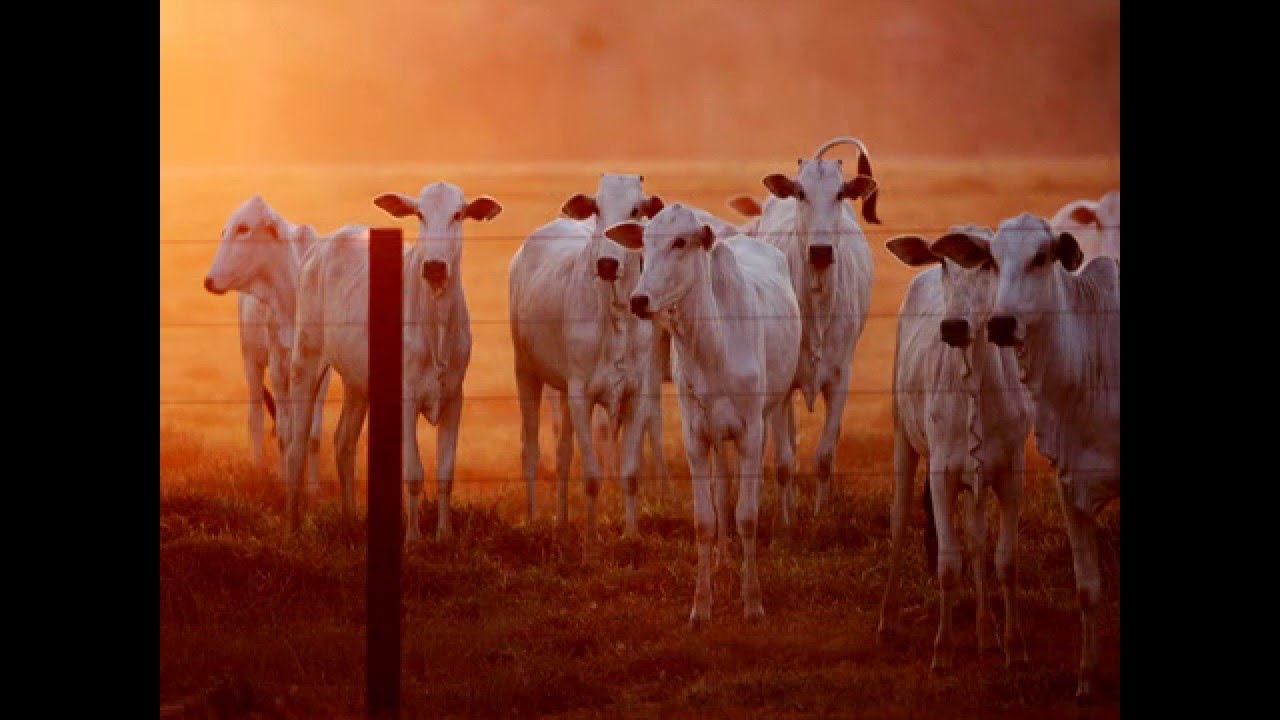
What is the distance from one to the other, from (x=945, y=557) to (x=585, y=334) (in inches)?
111

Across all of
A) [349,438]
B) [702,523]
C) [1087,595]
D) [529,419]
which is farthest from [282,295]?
[1087,595]

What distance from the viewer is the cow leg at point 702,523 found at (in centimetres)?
868

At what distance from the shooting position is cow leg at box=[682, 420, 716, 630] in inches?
342

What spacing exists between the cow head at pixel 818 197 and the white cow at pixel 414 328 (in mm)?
1514

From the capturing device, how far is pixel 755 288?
938 centimetres

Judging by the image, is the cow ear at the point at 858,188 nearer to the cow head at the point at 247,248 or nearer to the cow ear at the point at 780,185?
the cow ear at the point at 780,185

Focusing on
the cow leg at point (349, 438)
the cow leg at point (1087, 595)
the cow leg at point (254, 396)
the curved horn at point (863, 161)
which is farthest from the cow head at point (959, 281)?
the cow leg at point (254, 396)

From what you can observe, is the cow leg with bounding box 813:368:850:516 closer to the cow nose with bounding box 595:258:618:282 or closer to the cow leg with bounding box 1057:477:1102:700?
the cow nose with bounding box 595:258:618:282

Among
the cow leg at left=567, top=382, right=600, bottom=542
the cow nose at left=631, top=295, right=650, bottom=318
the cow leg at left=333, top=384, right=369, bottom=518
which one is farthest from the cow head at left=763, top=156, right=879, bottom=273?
the cow leg at left=333, top=384, right=369, bottom=518

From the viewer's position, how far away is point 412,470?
10.1 m

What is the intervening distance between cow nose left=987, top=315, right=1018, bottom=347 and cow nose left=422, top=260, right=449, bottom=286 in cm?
322

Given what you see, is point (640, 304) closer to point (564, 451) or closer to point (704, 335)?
point (704, 335)

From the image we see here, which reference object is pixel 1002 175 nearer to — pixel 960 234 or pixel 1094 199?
pixel 1094 199
